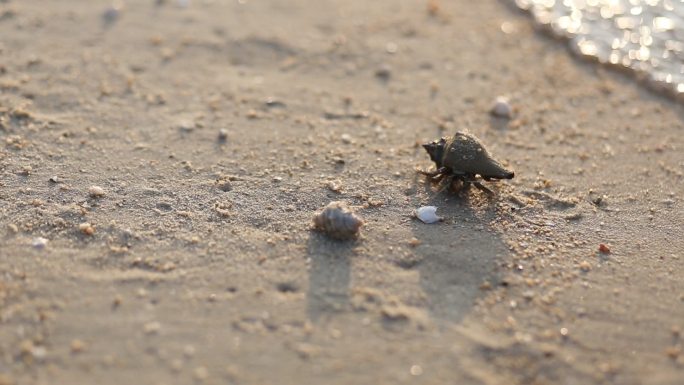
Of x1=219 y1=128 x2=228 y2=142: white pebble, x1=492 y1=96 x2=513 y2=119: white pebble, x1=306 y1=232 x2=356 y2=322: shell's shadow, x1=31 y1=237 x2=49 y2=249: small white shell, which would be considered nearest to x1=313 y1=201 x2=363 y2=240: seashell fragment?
x1=306 y1=232 x2=356 y2=322: shell's shadow

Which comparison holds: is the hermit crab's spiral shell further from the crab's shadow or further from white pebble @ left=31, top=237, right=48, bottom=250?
white pebble @ left=31, top=237, right=48, bottom=250

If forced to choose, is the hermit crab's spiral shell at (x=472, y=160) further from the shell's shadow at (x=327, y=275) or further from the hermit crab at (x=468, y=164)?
the shell's shadow at (x=327, y=275)

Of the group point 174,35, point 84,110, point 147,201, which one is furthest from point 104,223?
point 174,35

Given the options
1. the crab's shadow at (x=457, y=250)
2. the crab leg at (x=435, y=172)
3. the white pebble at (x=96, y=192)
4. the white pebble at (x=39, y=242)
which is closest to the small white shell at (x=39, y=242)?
the white pebble at (x=39, y=242)

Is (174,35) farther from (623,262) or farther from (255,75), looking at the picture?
(623,262)

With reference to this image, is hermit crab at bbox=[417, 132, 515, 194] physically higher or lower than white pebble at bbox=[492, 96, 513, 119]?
higher

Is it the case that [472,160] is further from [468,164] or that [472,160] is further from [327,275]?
[327,275]
